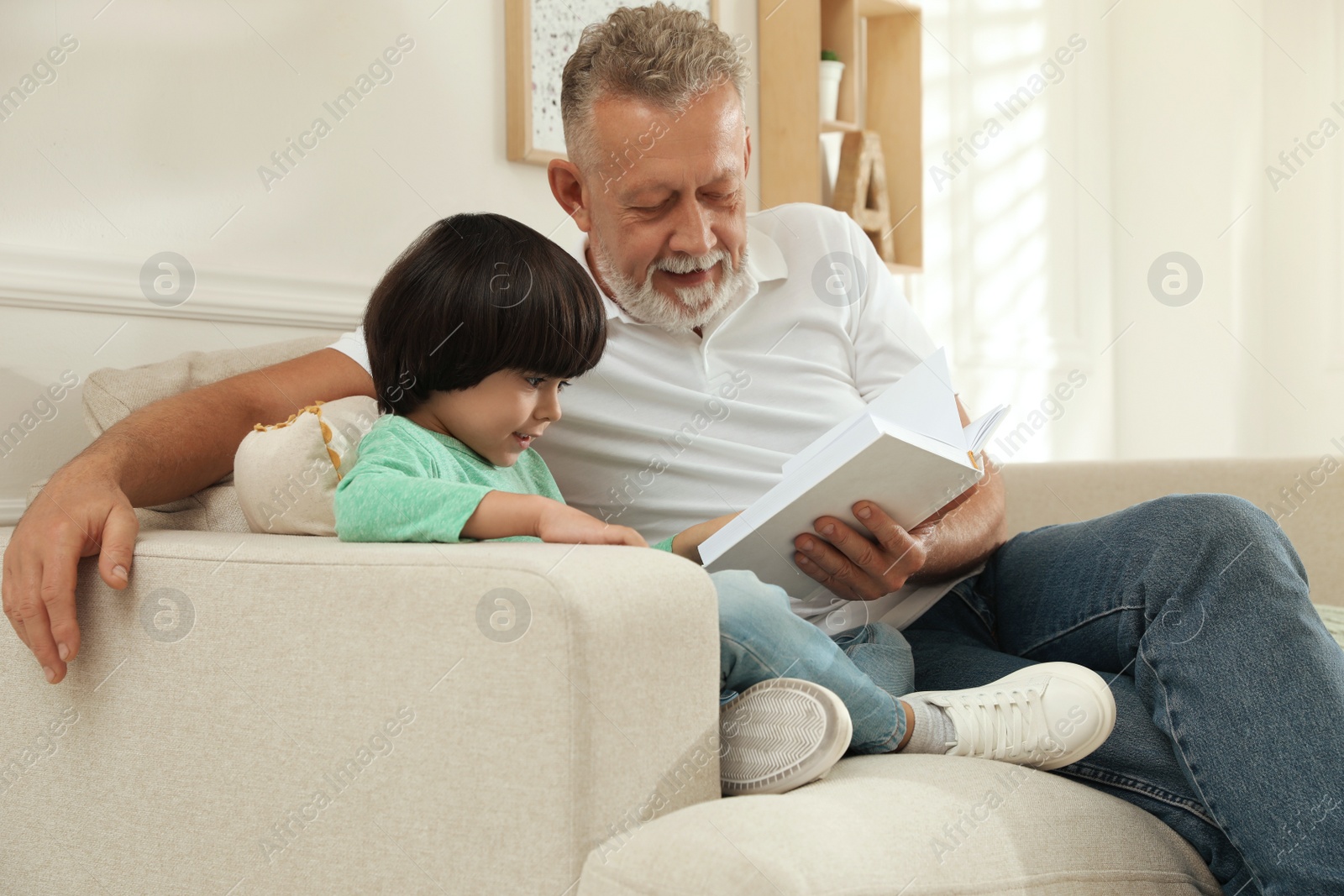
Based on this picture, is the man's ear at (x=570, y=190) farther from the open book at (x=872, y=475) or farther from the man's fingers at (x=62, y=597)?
the man's fingers at (x=62, y=597)

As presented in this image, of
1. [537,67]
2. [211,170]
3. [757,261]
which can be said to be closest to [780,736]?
[757,261]

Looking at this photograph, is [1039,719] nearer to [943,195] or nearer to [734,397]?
[734,397]

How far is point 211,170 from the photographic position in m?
1.60

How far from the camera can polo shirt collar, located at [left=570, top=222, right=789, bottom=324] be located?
4.79 ft

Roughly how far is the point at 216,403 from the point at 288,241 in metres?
0.58

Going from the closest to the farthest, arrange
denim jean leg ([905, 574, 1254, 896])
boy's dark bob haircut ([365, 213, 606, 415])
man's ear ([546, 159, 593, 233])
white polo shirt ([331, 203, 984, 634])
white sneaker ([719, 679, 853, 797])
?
white sneaker ([719, 679, 853, 797]), denim jean leg ([905, 574, 1254, 896]), boy's dark bob haircut ([365, 213, 606, 415]), white polo shirt ([331, 203, 984, 634]), man's ear ([546, 159, 593, 233])

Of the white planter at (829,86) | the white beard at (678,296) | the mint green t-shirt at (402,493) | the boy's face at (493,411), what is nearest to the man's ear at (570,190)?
the white beard at (678,296)

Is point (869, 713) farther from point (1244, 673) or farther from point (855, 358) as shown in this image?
point (855, 358)

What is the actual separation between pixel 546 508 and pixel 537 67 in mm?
1353

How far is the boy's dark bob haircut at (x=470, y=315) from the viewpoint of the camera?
1.08m

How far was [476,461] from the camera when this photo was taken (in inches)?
44.5

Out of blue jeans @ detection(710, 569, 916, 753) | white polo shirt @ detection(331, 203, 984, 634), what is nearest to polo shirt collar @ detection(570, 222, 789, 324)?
white polo shirt @ detection(331, 203, 984, 634)

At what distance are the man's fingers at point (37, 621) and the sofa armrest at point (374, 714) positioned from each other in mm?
34

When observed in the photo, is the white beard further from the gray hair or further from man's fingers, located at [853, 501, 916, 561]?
man's fingers, located at [853, 501, 916, 561]
